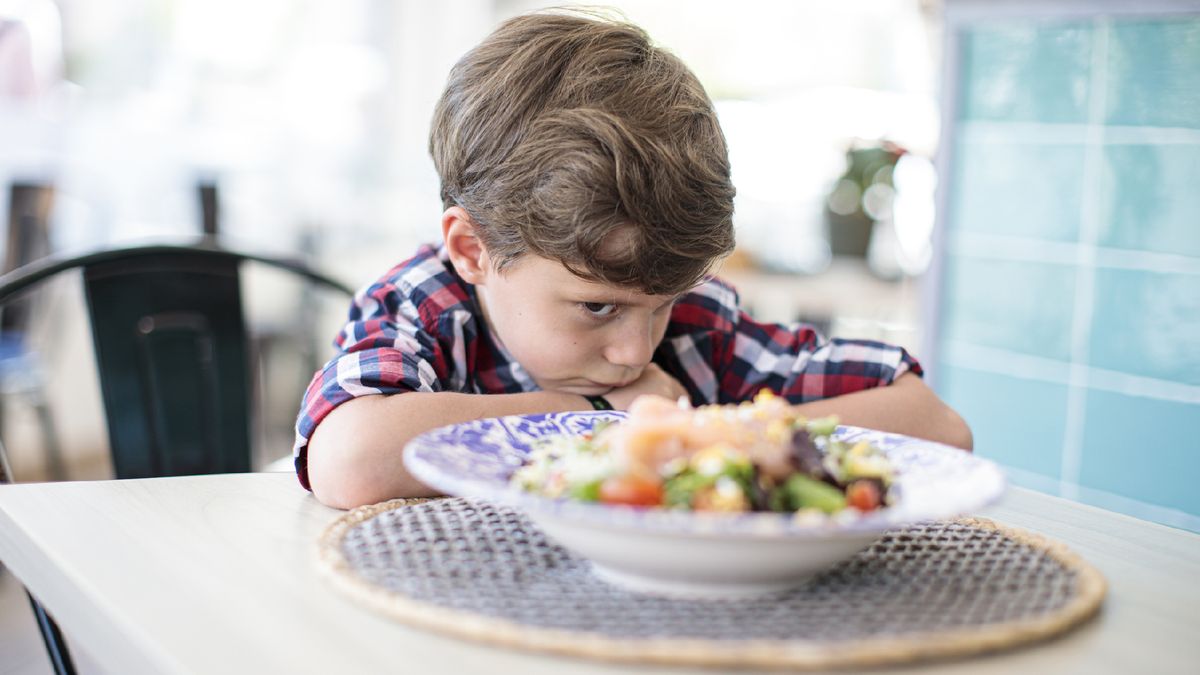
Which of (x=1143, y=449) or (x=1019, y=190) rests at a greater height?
(x=1019, y=190)

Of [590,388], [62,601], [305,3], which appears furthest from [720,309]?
[305,3]

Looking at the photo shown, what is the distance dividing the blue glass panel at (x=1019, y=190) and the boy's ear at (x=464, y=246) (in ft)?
5.67

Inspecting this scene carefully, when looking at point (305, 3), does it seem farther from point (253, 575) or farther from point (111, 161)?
point (253, 575)

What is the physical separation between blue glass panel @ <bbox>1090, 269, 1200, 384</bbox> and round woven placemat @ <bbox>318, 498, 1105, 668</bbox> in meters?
1.63

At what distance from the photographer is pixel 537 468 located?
2.19ft

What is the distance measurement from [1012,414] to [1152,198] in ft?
1.82

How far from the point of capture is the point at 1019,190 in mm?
2496

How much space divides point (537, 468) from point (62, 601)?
0.31 metres

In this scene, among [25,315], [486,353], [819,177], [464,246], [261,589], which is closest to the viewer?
[261,589]

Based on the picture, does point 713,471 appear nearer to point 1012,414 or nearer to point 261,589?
point 261,589

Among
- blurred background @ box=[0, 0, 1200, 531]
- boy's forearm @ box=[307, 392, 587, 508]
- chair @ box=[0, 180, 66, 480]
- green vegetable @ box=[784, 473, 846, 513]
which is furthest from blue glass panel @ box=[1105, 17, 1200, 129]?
chair @ box=[0, 180, 66, 480]

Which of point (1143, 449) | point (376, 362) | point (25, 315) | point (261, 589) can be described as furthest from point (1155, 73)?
point (25, 315)

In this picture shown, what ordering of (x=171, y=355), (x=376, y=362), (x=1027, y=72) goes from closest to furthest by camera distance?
(x=376, y=362)
(x=171, y=355)
(x=1027, y=72)

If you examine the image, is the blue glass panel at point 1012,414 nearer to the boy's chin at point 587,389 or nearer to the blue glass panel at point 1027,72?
the blue glass panel at point 1027,72
